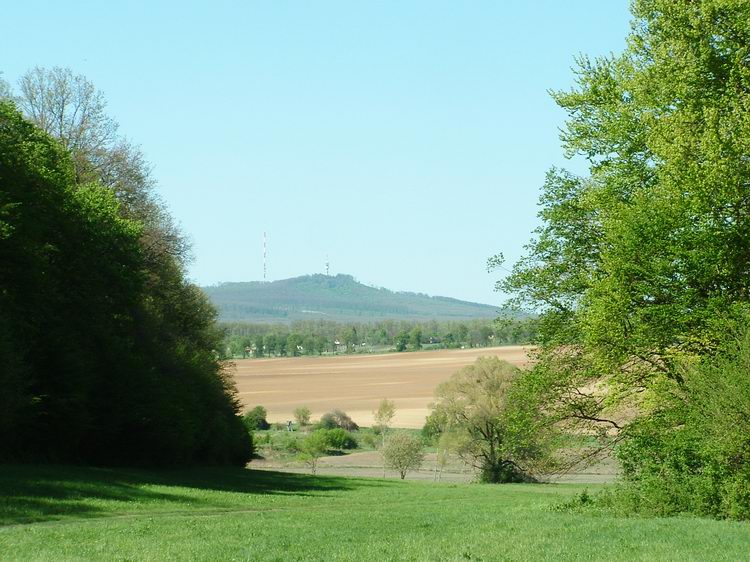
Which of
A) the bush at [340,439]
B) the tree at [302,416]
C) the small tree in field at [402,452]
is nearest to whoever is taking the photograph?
the small tree in field at [402,452]

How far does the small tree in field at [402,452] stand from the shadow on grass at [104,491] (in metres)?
40.2

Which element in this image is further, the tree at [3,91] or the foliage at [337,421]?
the foliage at [337,421]

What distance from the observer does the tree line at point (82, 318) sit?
42344 millimetres

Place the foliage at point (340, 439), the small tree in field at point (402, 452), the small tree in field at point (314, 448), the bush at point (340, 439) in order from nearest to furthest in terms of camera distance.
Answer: the small tree in field at point (402, 452) → the small tree in field at point (314, 448) → the foliage at point (340, 439) → the bush at point (340, 439)

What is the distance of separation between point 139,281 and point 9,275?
A: 806cm

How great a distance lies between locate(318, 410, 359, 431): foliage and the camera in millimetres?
134250

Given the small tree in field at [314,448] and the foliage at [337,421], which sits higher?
the foliage at [337,421]

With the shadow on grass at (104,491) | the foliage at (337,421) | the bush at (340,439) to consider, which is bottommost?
the bush at (340,439)

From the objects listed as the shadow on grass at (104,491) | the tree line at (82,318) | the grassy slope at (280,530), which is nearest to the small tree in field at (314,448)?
the tree line at (82,318)

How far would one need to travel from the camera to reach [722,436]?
26172 millimetres

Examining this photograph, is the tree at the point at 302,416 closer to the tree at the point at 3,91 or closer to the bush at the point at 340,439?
the bush at the point at 340,439

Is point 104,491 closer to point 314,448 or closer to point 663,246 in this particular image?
point 663,246

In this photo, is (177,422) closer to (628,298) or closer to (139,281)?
(139,281)

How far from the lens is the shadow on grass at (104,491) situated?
28.7 metres
